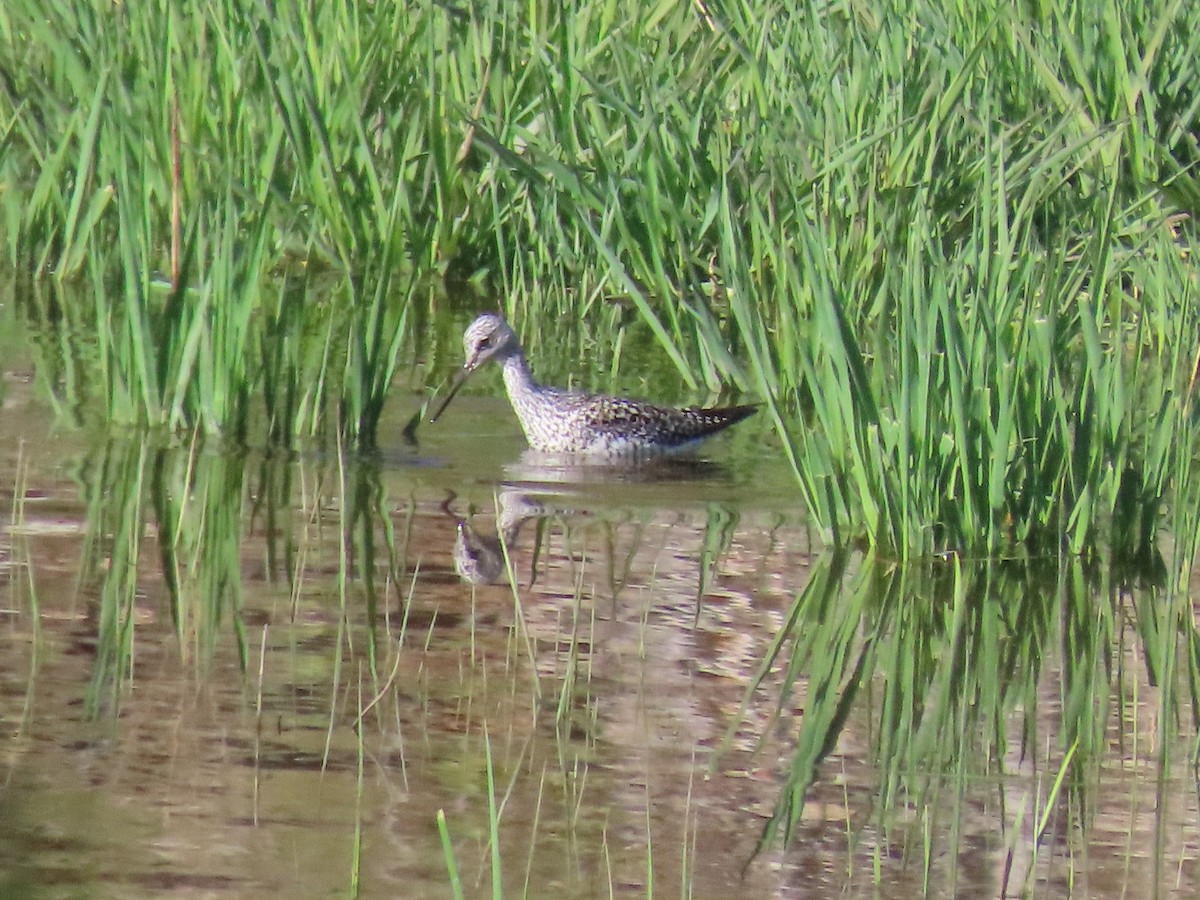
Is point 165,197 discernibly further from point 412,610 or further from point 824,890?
point 824,890

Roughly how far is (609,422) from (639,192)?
929 mm

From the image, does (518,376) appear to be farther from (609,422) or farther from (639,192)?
(639,192)

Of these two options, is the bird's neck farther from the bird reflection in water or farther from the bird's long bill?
the bird reflection in water

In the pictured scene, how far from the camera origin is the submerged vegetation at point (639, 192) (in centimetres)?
614

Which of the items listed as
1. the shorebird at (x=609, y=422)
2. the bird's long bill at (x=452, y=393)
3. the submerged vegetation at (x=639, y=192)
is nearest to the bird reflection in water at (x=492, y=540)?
the submerged vegetation at (x=639, y=192)

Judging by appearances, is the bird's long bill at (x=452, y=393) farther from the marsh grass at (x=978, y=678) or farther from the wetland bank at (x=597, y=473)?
the marsh grass at (x=978, y=678)

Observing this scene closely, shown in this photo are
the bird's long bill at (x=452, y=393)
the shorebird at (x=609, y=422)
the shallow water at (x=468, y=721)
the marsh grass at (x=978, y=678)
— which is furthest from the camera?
the bird's long bill at (x=452, y=393)

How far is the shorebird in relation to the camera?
7609mm

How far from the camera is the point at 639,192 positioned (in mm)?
8188

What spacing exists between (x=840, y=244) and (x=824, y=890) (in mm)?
4624

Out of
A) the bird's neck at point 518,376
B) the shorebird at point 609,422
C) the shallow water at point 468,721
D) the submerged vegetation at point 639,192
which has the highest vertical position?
the submerged vegetation at point 639,192

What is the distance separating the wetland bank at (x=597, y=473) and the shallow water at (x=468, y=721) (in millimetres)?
15

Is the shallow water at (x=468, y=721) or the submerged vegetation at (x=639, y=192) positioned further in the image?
the submerged vegetation at (x=639, y=192)

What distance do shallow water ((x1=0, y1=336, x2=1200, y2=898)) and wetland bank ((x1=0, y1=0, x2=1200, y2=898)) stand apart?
0.02m
